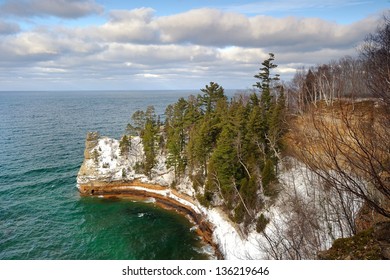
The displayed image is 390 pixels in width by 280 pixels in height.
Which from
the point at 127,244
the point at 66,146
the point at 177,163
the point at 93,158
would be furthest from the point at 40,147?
the point at 127,244

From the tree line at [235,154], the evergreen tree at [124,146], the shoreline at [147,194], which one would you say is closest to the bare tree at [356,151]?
the tree line at [235,154]

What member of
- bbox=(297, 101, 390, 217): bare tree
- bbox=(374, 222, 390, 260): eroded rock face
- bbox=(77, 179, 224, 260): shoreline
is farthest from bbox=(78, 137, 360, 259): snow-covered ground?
bbox=(297, 101, 390, 217): bare tree

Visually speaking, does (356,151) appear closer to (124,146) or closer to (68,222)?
(68,222)

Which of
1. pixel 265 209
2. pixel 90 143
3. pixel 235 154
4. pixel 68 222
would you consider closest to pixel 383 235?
pixel 265 209

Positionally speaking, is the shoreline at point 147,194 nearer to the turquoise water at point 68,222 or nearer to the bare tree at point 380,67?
the turquoise water at point 68,222
